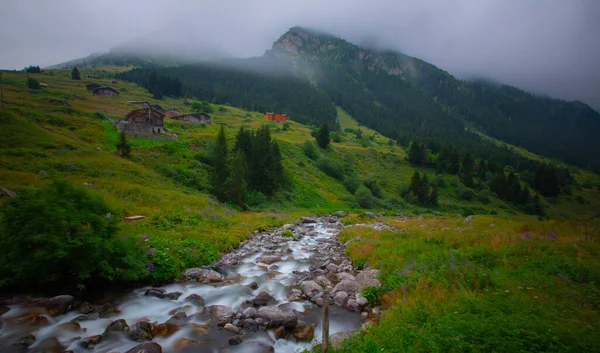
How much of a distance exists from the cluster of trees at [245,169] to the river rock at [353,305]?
28003 mm

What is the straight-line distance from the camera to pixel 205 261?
51.9ft

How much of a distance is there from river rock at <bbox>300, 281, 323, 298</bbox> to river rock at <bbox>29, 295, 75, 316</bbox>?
9008 millimetres

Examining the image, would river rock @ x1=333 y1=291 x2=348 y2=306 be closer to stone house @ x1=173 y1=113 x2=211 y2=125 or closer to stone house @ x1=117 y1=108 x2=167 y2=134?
stone house @ x1=117 y1=108 x2=167 y2=134

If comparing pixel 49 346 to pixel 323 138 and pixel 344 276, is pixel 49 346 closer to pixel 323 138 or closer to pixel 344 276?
pixel 344 276

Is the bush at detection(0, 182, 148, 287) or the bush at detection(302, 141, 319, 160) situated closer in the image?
the bush at detection(0, 182, 148, 287)

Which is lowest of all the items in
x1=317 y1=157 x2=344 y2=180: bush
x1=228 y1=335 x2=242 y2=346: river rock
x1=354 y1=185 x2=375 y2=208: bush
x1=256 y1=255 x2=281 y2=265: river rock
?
x1=354 y1=185 x2=375 y2=208: bush

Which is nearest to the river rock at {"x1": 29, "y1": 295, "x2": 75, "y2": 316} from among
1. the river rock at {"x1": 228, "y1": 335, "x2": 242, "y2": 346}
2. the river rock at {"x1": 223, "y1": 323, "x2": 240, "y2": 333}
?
the river rock at {"x1": 223, "y1": 323, "x2": 240, "y2": 333}

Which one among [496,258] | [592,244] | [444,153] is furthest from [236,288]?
[444,153]

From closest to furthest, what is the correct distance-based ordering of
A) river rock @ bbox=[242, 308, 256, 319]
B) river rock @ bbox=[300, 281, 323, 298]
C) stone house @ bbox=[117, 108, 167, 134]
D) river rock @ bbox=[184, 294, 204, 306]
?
river rock @ bbox=[242, 308, 256, 319], river rock @ bbox=[184, 294, 204, 306], river rock @ bbox=[300, 281, 323, 298], stone house @ bbox=[117, 108, 167, 134]

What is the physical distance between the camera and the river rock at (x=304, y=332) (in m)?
9.38

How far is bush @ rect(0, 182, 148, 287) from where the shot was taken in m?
9.68

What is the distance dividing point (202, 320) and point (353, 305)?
582cm

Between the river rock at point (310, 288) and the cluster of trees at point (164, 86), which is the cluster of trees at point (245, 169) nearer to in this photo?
the river rock at point (310, 288)

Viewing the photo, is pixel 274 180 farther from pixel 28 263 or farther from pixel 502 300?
pixel 502 300
